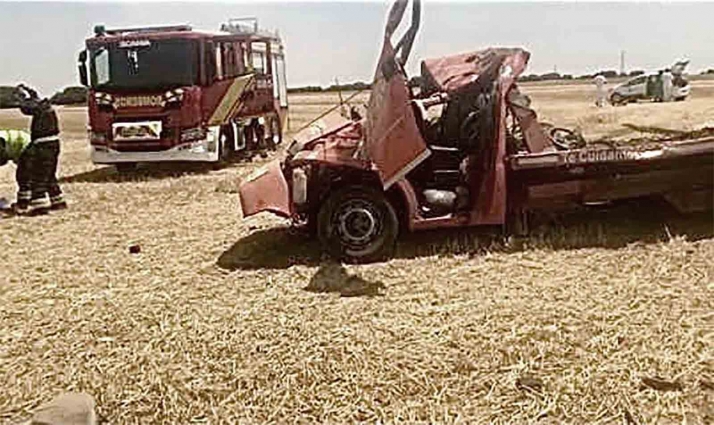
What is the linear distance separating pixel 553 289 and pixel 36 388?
344 centimetres

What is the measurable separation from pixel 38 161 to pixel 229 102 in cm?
547

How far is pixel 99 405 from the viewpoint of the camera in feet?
13.9

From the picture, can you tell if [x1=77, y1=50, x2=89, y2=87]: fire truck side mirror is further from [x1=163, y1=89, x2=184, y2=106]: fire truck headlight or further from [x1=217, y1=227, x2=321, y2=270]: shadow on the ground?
[x1=217, y1=227, x2=321, y2=270]: shadow on the ground

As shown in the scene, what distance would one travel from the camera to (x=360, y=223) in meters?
7.08

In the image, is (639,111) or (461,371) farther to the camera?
(639,111)

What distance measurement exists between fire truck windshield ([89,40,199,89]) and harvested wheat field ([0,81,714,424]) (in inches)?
231

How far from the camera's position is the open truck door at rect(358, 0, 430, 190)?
20.8 feet

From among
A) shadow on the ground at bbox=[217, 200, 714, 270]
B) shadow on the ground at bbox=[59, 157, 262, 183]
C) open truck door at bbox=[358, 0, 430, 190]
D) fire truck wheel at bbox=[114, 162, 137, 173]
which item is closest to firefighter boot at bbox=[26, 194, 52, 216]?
shadow on the ground at bbox=[59, 157, 262, 183]

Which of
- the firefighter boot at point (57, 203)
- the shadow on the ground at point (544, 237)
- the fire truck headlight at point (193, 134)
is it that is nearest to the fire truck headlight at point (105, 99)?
the fire truck headlight at point (193, 134)

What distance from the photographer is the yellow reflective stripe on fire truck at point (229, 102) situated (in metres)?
15.0

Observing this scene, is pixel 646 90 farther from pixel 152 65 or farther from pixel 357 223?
pixel 357 223

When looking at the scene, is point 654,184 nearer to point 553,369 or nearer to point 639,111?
point 553,369

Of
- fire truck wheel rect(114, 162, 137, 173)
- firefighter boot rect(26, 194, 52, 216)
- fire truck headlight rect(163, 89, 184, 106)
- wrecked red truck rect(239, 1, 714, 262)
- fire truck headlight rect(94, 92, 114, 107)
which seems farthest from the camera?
fire truck wheel rect(114, 162, 137, 173)

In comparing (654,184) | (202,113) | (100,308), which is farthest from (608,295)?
(202,113)
